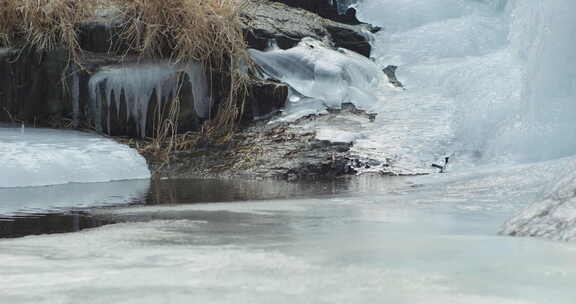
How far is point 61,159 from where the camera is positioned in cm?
455

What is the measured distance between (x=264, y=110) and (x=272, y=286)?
15.1ft

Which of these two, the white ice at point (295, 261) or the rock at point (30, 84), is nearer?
the white ice at point (295, 261)

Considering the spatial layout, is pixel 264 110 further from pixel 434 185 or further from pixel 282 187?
pixel 434 185

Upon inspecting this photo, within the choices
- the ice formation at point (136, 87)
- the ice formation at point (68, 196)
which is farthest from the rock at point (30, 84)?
the ice formation at point (68, 196)

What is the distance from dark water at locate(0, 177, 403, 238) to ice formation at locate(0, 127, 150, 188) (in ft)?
0.75

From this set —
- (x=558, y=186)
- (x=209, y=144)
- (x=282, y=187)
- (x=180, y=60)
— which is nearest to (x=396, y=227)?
(x=558, y=186)

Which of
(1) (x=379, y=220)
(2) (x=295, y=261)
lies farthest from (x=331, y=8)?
(2) (x=295, y=261)

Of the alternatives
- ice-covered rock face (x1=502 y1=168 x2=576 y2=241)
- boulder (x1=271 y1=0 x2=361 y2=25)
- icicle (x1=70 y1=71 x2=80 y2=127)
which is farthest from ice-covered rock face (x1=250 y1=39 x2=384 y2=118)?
ice-covered rock face (x1=502 y1=168 x2=576 y2=241)

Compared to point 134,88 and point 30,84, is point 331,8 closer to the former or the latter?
point 134,88

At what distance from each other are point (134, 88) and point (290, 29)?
2115 millimetres

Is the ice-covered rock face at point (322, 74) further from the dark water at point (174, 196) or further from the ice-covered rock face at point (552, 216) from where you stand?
the ice-covered rock face at point (552, 216)

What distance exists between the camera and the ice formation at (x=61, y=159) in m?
4.28

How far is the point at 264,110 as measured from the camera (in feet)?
19.6

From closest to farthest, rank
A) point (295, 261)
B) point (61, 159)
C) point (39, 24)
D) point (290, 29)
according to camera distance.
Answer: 1. point (295, 261)
2. point (61, 159)
3. point (39, 24)
4. point (290, 29)
